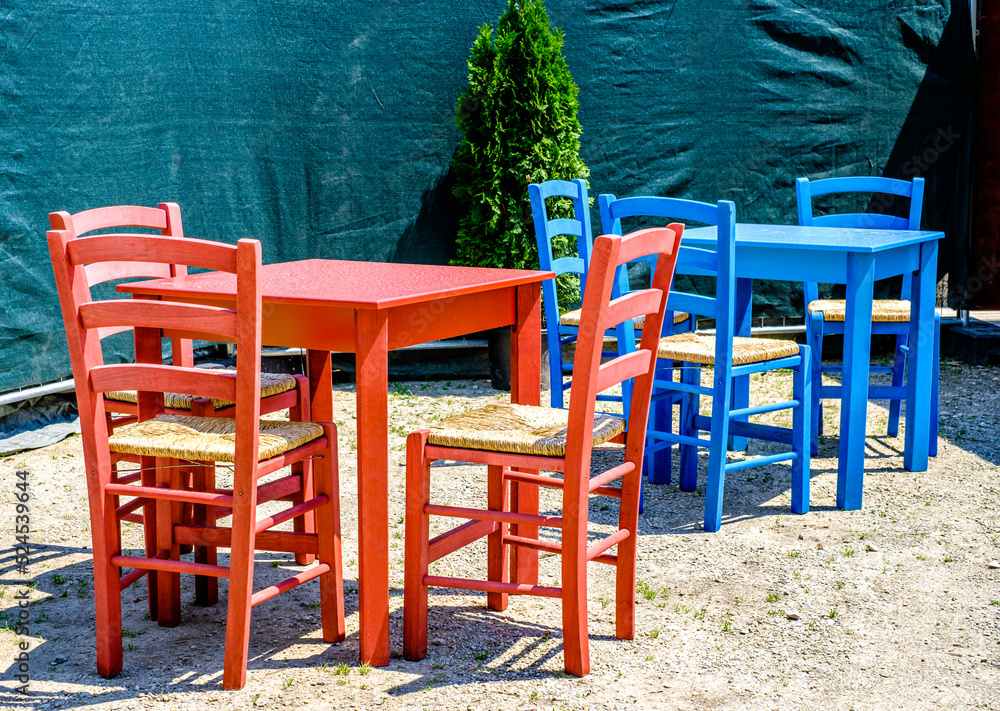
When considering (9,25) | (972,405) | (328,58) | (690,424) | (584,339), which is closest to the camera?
(584,339)

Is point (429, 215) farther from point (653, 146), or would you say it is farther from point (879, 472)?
point (879, 472)

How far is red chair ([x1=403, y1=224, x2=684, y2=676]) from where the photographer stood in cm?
241

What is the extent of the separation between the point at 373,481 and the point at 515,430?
1.23 feet

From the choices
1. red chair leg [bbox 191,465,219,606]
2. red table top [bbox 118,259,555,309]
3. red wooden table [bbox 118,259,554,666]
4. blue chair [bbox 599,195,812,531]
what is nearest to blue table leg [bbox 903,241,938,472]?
blue chair [bbox 599,195,812,531]

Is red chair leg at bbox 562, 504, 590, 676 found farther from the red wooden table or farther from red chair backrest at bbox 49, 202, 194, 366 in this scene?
red chair backrest at bbox 49, 202, 194, 366

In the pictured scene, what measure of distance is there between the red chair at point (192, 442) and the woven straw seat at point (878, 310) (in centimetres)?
239

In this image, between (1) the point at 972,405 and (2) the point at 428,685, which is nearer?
(2) the point at 428,685

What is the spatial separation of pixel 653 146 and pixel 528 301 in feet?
11.4

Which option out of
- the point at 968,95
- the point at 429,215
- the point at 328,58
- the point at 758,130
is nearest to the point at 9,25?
the point at 328,58

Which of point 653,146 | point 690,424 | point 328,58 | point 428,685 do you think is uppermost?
point 328,58

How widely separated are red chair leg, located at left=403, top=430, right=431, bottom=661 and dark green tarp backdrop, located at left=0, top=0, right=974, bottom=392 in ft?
9.86

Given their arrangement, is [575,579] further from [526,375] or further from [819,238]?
[819,238]

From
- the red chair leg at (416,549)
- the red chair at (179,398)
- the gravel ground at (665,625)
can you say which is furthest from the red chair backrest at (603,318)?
the red chair at (179,398)

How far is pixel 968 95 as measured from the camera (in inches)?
248
